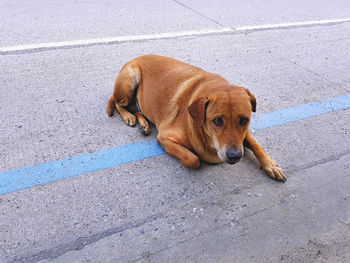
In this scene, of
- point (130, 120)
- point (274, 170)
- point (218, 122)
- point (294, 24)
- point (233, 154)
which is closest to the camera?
point (233, 154)

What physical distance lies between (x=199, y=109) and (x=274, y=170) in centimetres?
86

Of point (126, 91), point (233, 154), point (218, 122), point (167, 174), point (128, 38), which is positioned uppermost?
point (218, 122)

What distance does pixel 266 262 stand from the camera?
2256 millimetres

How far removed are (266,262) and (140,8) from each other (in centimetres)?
602

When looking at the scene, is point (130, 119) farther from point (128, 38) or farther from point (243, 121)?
point (128, 38)

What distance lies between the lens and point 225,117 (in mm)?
2596

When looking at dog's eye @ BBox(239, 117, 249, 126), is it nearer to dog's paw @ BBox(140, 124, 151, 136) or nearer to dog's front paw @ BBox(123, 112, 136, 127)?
dog's paw @ BBox(140, 124, 151, 136)

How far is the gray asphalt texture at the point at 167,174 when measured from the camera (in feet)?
7.66

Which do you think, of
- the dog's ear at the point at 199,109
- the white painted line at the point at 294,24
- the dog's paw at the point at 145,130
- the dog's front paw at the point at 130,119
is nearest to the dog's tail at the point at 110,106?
the dog's front paw at the point at 130,119

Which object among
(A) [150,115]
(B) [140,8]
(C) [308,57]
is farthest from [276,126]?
(B) [140,8]

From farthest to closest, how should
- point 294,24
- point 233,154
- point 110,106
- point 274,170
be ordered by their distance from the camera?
point 294,24, point 110,106, point 274,170, point 233,154

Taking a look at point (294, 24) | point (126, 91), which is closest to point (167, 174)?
point (126, 91)

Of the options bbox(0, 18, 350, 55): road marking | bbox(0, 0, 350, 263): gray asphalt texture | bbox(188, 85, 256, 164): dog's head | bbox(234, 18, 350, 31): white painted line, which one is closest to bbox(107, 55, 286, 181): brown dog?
bbox(188, 85, 256, 164): dog's head

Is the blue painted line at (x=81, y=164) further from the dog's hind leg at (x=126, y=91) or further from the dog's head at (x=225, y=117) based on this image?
the dog's head at (x=225, y=117)
